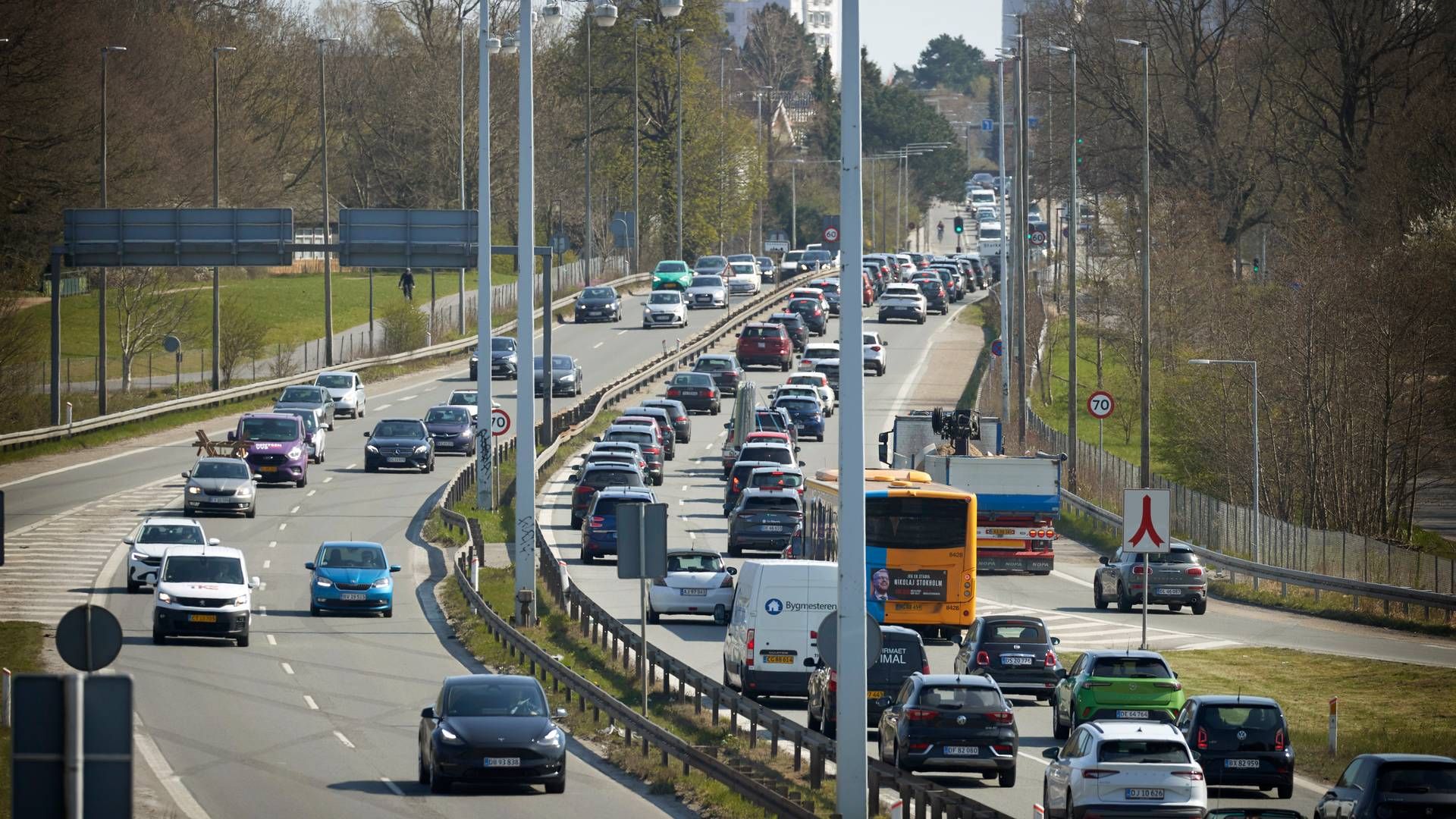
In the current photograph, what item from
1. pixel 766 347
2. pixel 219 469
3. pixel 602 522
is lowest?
pixel 602 522

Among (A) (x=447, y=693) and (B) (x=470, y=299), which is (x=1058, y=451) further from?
(B) (x=470, y=299)

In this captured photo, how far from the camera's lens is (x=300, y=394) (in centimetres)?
6234

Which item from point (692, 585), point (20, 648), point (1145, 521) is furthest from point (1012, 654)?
point (20, 648)

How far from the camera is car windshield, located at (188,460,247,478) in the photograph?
46.6 metres

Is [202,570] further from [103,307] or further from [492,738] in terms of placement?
[103,307]

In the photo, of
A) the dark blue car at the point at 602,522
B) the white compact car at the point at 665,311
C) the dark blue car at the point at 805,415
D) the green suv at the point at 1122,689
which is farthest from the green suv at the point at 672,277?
the green suv at the point at 1122,689

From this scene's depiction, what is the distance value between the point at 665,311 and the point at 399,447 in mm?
37466

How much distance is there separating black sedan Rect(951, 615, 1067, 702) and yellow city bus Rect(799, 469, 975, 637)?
4.50 m

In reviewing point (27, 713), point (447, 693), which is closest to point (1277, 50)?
point (447, 693)

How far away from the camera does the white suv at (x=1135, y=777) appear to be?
19.5 metres

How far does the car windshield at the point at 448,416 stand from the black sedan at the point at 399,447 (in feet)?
13.0

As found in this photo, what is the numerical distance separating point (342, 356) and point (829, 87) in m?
112

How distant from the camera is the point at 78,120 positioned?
249 feet

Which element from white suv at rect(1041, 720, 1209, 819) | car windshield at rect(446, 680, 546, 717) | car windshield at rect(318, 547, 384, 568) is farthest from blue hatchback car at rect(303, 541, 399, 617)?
white suv at rect(1041, 720, 1209, 819)
